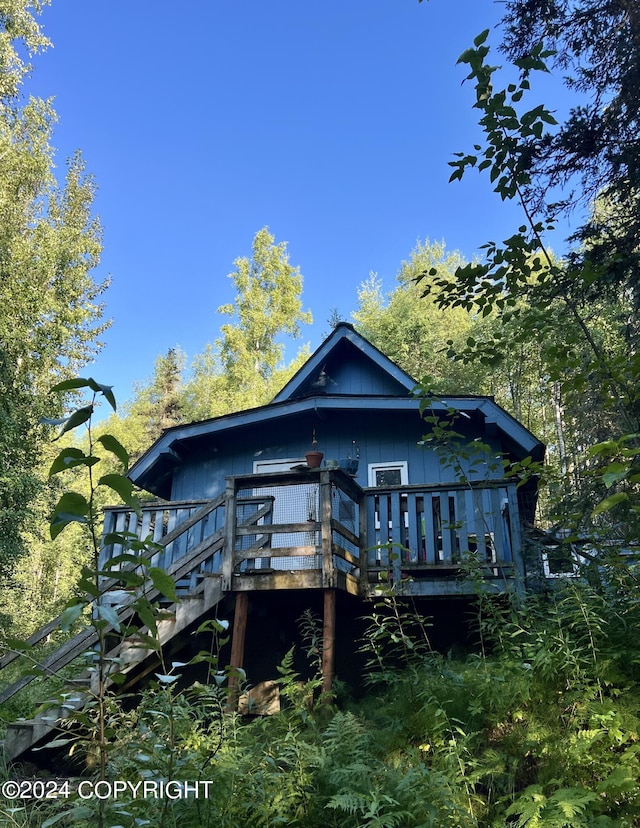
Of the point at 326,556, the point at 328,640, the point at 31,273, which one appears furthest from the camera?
the point at 31,273

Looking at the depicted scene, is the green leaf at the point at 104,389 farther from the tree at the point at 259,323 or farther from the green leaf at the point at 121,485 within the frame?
the tree at the point at 259,323

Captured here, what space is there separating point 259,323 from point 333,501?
19.7 metres

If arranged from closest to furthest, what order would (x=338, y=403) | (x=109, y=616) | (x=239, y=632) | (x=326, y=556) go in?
1. (x=109, y=616)
2. (x=326, y=556)
3. (x=239, y=632)
4. (x=338, y=403)

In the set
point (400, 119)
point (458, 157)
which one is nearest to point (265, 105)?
point (400, 119)

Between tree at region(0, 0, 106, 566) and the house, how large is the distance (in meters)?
4.18

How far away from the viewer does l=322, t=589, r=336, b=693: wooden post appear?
5836mm

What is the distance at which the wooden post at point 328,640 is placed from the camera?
19.1 ft

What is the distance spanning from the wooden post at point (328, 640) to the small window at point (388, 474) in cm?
380

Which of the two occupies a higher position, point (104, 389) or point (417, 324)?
point (417, 324)

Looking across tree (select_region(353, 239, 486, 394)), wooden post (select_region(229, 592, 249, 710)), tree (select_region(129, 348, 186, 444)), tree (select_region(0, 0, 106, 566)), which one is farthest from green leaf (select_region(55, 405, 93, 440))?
tree (select_region(129, 348, 186, 444))

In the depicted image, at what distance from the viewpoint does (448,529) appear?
6.96 metres

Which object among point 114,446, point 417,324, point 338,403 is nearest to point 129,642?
point 114,446

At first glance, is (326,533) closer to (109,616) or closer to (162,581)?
(162,581)

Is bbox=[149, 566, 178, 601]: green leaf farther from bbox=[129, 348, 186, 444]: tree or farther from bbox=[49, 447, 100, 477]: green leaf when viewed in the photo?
bbox=[129, 348, 186, 444]: tree
